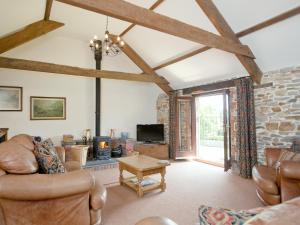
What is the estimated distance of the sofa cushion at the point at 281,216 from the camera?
2.01ft

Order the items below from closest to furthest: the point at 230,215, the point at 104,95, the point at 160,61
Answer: the point at 230,215, the point at 160,61, the point at 104,95

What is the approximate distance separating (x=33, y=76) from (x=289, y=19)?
5806 millimetres

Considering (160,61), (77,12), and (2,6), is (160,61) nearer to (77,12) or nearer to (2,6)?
(77,12)

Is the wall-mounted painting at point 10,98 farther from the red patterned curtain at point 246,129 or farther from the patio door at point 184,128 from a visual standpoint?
the red patterned curtain at point 246,129

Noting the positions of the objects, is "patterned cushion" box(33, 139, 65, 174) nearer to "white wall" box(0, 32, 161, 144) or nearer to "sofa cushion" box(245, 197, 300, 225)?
"sofa cushion" box(245, 197, 300, 225)

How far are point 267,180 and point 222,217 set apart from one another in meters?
2.24

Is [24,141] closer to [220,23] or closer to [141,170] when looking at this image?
[141,170]

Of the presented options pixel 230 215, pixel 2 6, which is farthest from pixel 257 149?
pixel 2 6

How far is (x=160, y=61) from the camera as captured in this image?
18.9 feet

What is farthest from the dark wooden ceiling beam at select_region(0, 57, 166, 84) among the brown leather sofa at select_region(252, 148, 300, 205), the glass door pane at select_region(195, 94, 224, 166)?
the brown leather sofa at select_region(252, 148, 300, 205)

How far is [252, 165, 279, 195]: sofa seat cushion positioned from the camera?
256 cm

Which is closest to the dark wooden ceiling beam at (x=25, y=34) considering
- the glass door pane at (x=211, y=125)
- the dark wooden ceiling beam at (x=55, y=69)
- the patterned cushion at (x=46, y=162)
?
the dark wooden ceiling beam at (x=55, y=69)

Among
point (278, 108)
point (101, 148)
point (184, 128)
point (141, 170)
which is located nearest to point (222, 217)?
point (141, 170)

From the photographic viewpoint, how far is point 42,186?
1786mm
